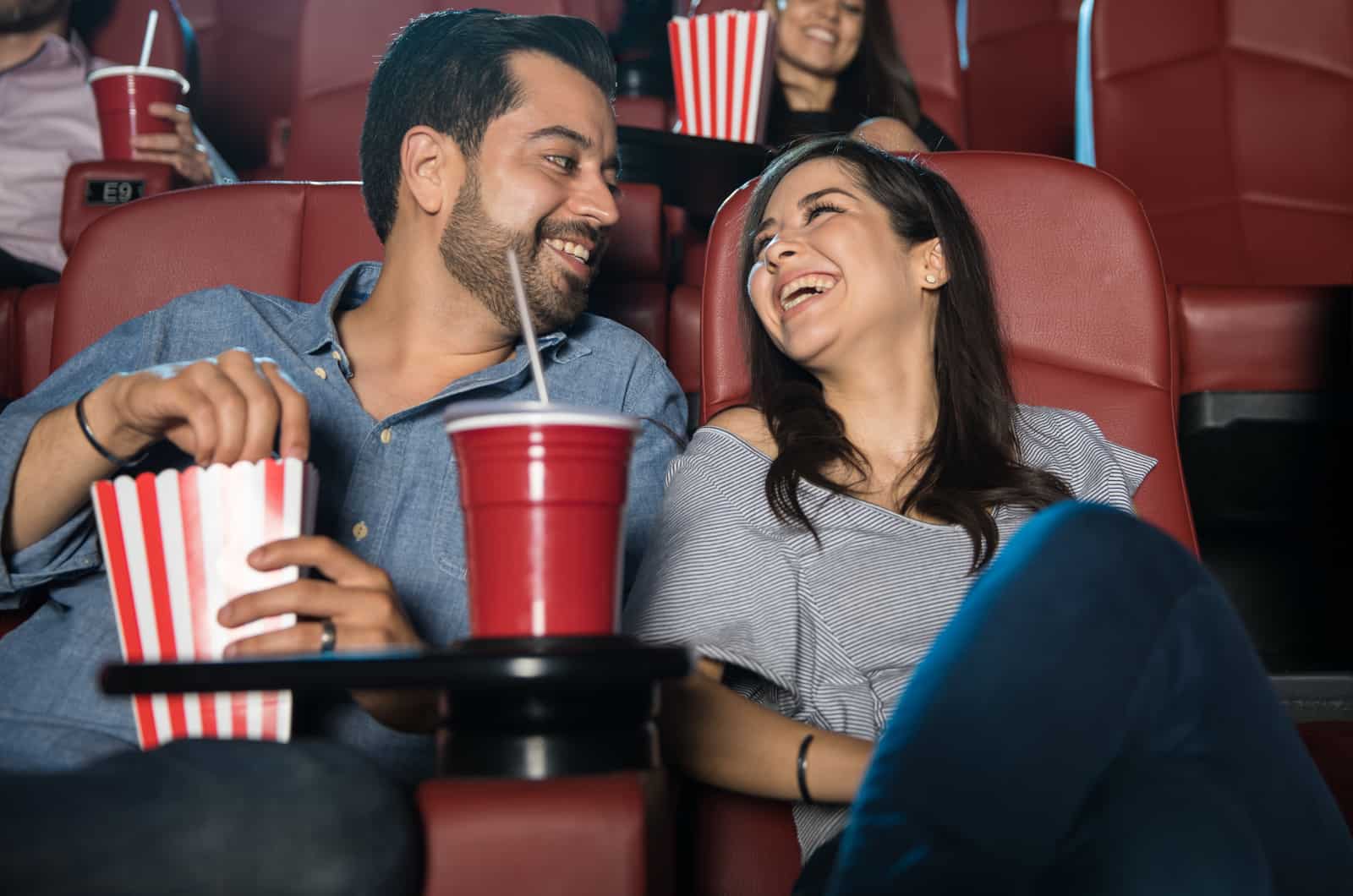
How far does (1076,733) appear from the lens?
2.17 ft

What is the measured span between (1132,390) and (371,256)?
815 millimetres

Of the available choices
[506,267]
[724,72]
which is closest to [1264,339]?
[724,72]

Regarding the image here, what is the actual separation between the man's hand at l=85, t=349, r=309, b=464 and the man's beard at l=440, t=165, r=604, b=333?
0.39 meters

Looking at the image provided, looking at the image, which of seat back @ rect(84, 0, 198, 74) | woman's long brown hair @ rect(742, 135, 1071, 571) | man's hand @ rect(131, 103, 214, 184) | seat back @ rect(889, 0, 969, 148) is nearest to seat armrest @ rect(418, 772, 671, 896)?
woman's long brown hair @ rect(742, 135, 1071, 571)

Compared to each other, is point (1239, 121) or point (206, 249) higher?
point (1239, 121)

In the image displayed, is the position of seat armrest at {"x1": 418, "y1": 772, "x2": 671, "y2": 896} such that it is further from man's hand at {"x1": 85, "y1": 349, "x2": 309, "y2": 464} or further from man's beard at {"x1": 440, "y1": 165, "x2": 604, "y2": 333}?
man's beard at {"x1": 440, "y1": 165, "x2": 604, "y2": 333}

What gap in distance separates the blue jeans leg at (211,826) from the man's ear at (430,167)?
30.3 inches

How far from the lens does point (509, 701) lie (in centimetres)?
56

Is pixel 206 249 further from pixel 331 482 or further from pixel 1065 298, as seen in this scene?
pixel 1065 298

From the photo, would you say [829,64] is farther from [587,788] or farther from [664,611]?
[587,788]

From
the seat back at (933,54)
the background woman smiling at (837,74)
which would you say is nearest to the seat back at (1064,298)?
the background woman smiling at (837,74)

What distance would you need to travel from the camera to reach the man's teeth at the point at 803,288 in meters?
1.14

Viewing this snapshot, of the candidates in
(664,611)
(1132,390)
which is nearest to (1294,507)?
(1132,390)

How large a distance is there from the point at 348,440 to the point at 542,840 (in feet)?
2.01
